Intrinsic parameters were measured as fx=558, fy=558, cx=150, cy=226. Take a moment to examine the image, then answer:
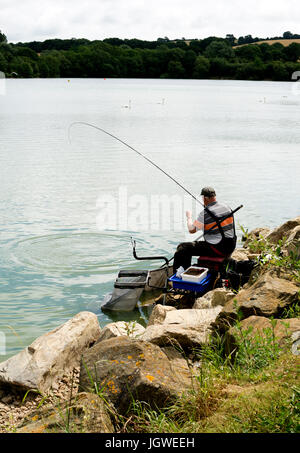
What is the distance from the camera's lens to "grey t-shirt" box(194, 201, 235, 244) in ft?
22.8

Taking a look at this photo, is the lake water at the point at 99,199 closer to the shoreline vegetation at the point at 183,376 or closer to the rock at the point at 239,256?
the shoreline vegetation at the point at 183,376

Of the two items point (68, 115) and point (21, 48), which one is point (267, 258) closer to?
point (68, 115)

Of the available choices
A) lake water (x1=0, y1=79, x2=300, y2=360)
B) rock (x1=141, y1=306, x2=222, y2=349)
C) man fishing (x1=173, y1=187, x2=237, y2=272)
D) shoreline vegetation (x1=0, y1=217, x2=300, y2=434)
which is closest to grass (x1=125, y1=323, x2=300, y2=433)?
shoreline vegetation (x1=0, y1=217, x2=300, y2=434)

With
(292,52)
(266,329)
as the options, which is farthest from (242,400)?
(292,52)

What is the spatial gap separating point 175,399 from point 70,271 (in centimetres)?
601

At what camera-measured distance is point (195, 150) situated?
82.0ft

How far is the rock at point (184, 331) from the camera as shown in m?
4.94

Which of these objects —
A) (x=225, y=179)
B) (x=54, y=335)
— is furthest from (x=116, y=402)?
(x=225, y=179)

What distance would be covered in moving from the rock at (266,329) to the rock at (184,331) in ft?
0.91

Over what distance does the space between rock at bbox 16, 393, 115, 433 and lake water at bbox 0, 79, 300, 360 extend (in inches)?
128

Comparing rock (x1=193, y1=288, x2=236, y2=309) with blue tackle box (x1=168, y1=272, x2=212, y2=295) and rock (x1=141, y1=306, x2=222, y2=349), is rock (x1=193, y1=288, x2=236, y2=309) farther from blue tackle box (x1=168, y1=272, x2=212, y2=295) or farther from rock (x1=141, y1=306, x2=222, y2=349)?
rock (x1=141, y1=306, x2=222, y2=349)
